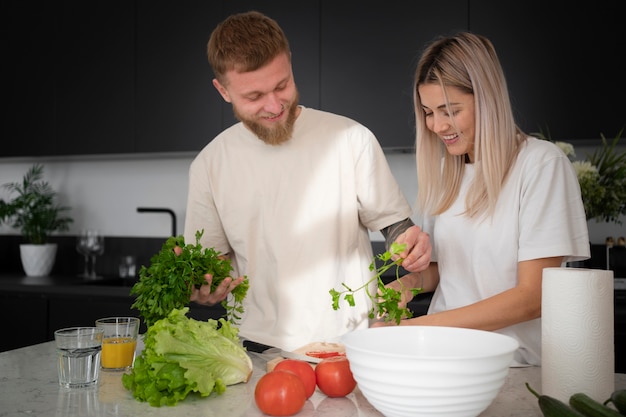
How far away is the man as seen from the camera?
6.69 feet

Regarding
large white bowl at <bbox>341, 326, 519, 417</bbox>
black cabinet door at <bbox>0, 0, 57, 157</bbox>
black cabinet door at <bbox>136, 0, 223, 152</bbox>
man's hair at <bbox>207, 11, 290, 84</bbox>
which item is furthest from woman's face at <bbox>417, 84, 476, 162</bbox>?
black cabinet door at <bbox>0, 0, 57, 157</bbox>

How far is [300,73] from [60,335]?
227cm

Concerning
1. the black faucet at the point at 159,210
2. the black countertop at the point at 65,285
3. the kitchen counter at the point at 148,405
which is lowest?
the black countertop at the point at 65,285

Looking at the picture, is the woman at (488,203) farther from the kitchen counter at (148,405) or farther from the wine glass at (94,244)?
the wine glass at (94,244)

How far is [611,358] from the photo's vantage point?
119 cm

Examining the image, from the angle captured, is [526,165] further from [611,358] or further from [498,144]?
[611,358]

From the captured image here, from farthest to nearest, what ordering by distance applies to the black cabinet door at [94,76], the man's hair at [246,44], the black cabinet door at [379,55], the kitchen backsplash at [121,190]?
1. the kitchen backsplash at [121,190]
2. the black cabinet door at [94,76]
3. the black cabinet door at [379,55]
4. the man's hair at [246,44]

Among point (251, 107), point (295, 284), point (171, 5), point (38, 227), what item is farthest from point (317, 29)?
point (38, 227)

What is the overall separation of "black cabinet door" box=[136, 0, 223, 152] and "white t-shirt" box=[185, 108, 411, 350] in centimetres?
143

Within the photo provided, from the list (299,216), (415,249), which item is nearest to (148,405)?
(415,249)

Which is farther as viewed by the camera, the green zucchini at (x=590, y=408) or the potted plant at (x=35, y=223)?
the potted plant at (x=35, y=223)

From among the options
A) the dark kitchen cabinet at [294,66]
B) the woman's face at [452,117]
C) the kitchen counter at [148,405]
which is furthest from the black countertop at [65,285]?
the woman's face at [452,117]

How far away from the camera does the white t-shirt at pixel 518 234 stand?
162 centimetres

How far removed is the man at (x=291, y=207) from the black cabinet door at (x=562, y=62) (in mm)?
1210
